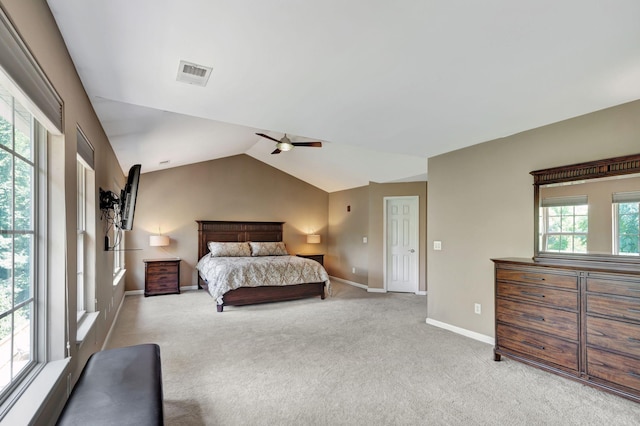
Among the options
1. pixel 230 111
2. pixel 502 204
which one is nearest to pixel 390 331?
pixel 502 204

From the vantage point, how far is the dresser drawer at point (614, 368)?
2.26 meters

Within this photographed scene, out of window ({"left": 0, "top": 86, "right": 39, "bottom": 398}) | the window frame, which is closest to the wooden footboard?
the window frame

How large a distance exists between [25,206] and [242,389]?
1.98m

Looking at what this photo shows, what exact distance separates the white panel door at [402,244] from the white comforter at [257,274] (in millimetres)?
1672

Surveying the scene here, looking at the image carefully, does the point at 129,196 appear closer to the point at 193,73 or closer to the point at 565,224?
the point at 193,73

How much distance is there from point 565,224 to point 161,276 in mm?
6476

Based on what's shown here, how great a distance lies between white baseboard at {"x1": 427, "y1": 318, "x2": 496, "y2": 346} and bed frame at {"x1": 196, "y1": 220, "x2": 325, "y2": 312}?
7.38 feet

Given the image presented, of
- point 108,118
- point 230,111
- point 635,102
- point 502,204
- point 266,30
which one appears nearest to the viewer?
point 266,30

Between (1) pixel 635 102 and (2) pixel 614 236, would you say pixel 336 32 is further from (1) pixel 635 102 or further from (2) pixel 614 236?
(2) pixel 614 236

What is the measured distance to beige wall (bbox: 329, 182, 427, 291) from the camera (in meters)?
6.46

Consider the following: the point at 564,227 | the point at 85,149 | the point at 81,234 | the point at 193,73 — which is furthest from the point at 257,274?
the point at 564,227

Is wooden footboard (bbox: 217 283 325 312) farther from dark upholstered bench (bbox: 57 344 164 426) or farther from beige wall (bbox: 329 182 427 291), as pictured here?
dark upholstered bench (bbox: 57 344 164 426)

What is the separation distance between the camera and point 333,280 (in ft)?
26.6

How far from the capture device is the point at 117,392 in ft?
5.07
